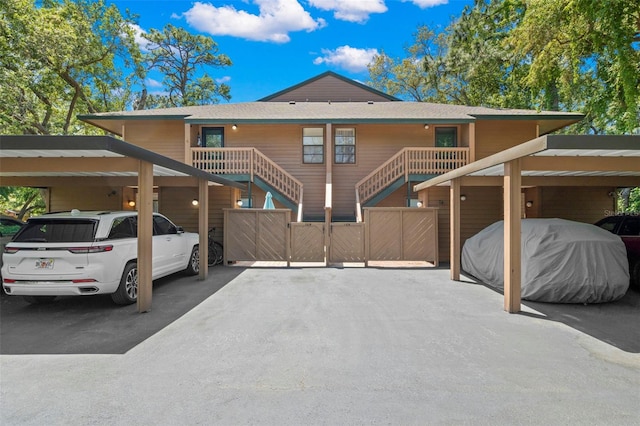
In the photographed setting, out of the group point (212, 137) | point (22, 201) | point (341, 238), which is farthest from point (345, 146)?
point (22, 201)

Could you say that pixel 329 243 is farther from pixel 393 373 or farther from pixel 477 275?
pixel 393 373

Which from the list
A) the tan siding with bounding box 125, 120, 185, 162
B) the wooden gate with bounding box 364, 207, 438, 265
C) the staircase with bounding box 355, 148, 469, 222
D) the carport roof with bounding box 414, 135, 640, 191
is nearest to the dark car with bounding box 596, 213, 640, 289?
the carport roof with bounding box 414, 135, 640, 191

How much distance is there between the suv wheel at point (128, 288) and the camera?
5.59 meters

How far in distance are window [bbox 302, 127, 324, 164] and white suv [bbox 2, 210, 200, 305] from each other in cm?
867

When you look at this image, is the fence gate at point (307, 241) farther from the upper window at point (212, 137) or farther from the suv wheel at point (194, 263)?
the upper window at point (212, 137)

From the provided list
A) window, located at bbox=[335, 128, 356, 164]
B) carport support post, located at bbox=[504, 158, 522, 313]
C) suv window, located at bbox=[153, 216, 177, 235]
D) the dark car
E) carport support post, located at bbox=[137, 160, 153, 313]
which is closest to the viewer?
carport support post, located at bbox=[137, 160, 153, 313]

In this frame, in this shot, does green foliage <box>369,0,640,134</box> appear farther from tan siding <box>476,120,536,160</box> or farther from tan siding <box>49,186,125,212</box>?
tan siding <box>49,186,125,212</box>

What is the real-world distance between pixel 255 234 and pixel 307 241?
1710 millimetres

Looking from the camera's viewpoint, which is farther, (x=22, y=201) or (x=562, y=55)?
(x=22, y=201)

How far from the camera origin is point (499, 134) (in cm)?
1278

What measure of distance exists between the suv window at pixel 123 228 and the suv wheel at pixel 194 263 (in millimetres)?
2424

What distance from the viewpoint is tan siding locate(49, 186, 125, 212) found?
11.1 m

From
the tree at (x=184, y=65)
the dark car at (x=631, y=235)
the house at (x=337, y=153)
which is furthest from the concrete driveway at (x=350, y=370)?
the tree at (x=184, y=65)

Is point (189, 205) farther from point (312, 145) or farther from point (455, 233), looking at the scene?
point (455, 233)
